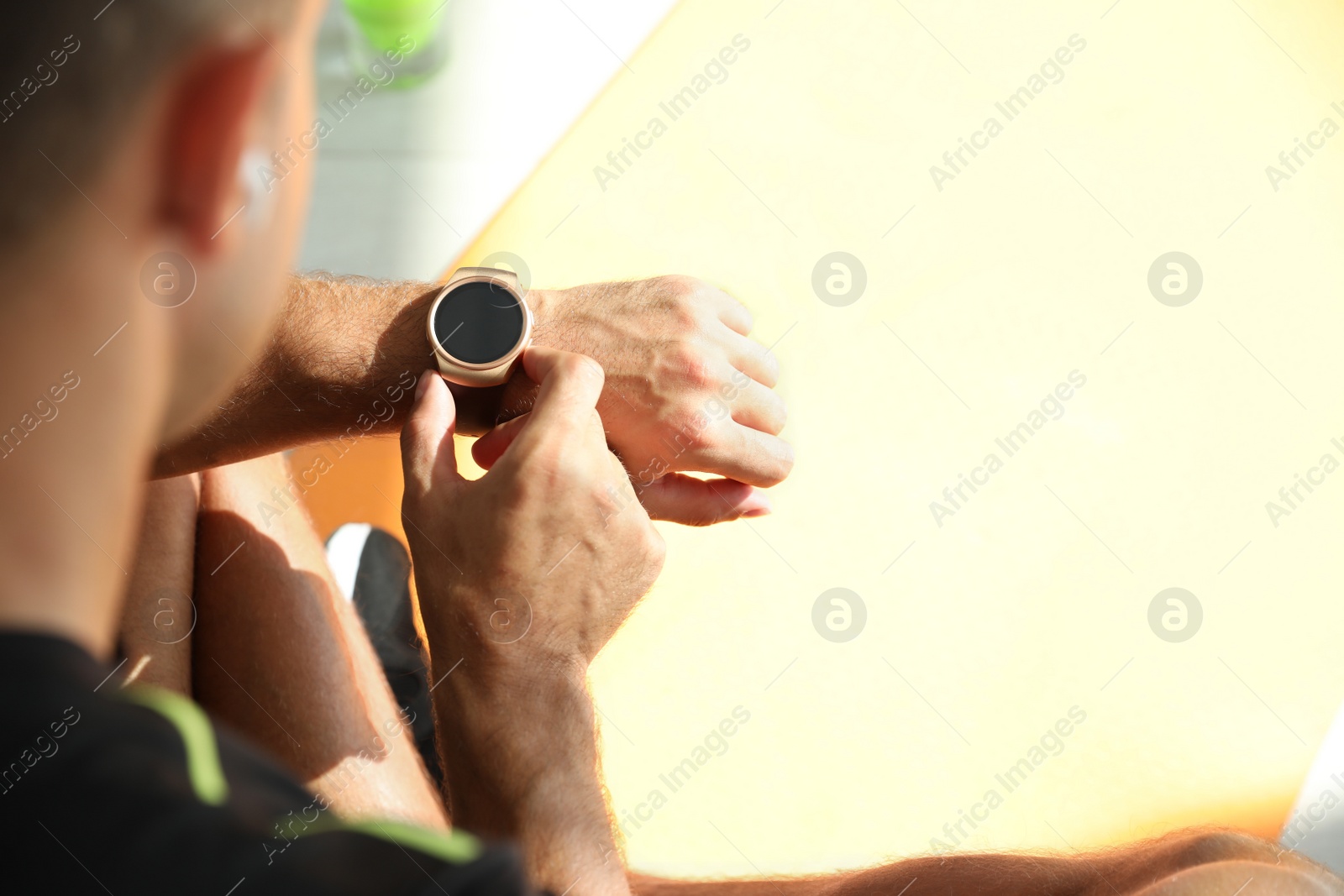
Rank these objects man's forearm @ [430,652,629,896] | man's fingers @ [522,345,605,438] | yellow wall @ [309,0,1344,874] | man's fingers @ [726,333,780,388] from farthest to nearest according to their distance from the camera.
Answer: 1. yellow wall @ [309,0,1344,874]
2. man's fingers @ [726,333,780,388]
3. man's fingers @ [522,345,605,438]
4. man's forearm @ [430,652,629,896]

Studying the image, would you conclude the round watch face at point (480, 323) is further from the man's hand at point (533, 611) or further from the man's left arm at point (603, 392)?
the man's hand at point (533, 611)

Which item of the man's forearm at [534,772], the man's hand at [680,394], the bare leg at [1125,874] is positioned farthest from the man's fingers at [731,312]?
the bare leg at [1125,874]

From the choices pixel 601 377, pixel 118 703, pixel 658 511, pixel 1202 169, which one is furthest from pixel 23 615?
pixel 1202 169

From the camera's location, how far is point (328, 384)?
100 centimetres

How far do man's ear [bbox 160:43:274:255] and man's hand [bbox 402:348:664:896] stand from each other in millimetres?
414

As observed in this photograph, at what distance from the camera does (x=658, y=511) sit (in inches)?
39.8

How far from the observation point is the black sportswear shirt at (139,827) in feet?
1.07

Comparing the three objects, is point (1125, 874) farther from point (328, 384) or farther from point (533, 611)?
point (328, 384)

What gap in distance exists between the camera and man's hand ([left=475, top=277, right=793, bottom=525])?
3.22ft

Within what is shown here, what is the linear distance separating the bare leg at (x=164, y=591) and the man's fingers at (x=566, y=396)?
0.46m

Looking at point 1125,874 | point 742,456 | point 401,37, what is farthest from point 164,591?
point 401,37

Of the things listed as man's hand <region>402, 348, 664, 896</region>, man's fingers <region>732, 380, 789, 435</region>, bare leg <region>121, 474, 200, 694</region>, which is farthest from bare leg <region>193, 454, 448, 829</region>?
man's fingers <region>732, 380, 789, 435</region>

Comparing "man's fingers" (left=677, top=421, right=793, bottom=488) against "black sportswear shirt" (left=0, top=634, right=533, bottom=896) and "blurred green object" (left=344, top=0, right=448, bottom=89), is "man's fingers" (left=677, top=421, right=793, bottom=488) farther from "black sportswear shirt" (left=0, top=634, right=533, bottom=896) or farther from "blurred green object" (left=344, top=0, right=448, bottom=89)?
"blurred green object" (left=344, top=0, right=448, bottom=89)

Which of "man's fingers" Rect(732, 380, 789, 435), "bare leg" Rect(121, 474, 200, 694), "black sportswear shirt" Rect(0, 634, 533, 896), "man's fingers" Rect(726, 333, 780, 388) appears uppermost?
"man's fingers" Rect(726, 333, 780, 388)
